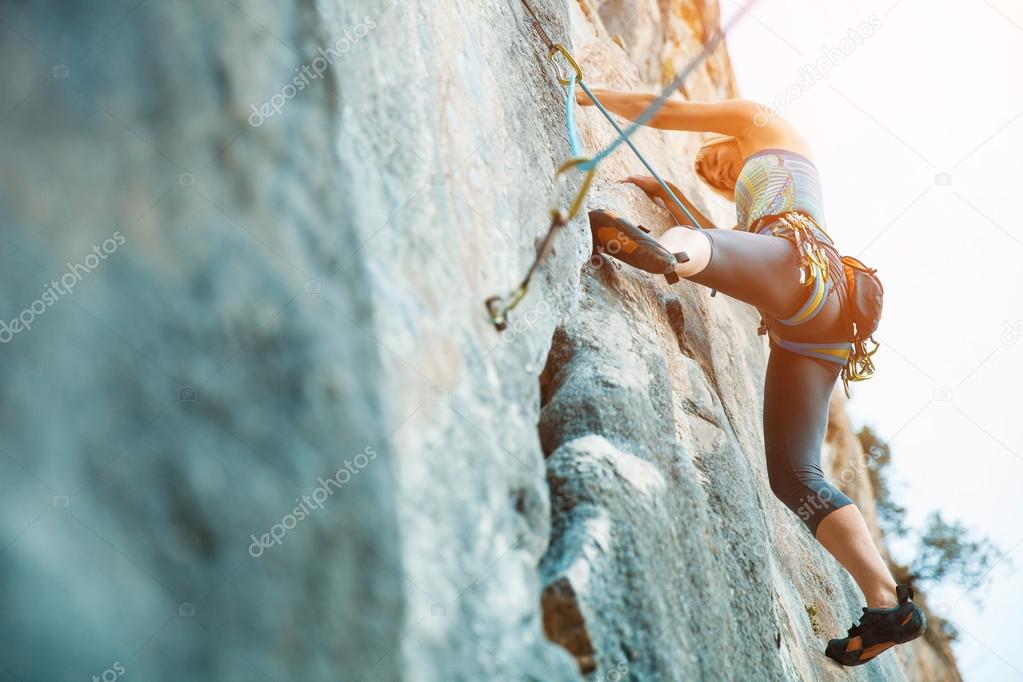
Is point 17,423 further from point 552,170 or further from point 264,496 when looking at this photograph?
point 552,170

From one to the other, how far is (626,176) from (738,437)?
4.12 feet

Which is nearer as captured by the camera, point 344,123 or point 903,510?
point 344,123

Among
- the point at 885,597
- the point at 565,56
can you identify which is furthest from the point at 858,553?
the point at 565,56

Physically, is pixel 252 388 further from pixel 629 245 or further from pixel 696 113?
pixel 696 113

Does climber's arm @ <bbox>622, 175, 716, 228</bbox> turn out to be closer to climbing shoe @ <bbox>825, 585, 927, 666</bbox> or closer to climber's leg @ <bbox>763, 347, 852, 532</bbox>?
climber's leg @ <bbox>763, 347, 852, 532</bbox>

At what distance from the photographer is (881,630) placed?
2.40m

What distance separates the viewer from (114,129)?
1.34 m

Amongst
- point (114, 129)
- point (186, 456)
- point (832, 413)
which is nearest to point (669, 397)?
point (186, 456)

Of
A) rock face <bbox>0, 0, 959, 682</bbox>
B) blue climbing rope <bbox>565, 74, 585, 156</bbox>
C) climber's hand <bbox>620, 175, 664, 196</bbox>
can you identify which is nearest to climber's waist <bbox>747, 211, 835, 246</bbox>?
climber's hand <bbox>620, 175, 664, 196</bbox>

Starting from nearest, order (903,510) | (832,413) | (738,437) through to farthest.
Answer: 1. (738,437)
2. (832,413)
3. (903,510)

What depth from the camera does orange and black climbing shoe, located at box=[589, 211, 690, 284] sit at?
2.40 meters

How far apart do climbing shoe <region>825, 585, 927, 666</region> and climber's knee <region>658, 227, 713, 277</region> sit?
1.16 meters

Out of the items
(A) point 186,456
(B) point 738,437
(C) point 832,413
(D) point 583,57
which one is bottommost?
(C) point 832,413

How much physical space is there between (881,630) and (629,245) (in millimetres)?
1410
